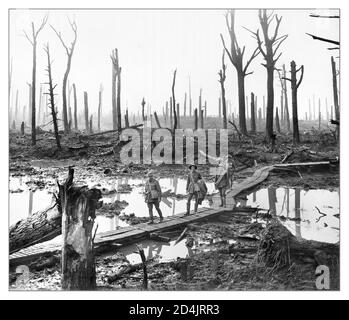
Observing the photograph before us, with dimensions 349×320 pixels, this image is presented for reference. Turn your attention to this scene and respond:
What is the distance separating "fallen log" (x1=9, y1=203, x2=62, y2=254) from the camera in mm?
6147

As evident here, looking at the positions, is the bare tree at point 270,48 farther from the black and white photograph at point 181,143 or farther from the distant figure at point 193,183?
the distant figure at point 193,183

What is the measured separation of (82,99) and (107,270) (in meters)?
4.09

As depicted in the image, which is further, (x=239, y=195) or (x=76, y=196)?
(x=239, y=195)

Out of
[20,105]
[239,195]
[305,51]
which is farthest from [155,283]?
[305,51]

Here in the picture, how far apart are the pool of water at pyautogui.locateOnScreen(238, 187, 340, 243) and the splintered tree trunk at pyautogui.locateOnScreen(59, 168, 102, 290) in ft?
12.4

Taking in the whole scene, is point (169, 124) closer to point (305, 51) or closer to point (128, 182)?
point (128, 182)

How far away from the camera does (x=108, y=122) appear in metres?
8.95

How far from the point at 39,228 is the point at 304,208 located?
5720mm

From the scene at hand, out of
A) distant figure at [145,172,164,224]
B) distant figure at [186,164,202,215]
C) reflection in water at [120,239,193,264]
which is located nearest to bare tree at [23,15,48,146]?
distant figure at [145,172,164,224]

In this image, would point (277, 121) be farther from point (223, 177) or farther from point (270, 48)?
point (223, 177)

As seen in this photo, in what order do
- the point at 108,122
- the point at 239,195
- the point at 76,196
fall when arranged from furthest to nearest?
the point at 108,122 < the point at 239,195 < the point at 76,196

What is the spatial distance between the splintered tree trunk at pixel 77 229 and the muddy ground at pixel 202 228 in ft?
2.02

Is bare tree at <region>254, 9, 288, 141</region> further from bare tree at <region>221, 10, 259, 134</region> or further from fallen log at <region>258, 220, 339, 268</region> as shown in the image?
fallen log at <region>258, 220, 339, 268</region>
